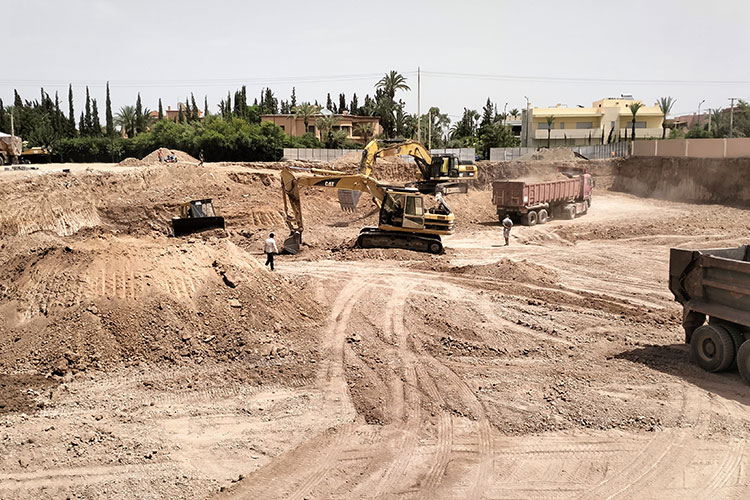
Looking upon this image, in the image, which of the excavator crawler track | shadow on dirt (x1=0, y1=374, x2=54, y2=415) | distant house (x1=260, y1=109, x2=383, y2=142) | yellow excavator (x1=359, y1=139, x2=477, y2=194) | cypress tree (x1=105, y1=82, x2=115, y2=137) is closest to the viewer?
shadow on dirt (x1=0, y1=374, x2=54, y2=415)

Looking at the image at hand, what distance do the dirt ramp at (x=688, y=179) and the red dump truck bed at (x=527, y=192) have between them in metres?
11.9

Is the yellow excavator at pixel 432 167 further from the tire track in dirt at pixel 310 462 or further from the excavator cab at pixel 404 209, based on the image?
the tire track in dirt at pixel 310 462

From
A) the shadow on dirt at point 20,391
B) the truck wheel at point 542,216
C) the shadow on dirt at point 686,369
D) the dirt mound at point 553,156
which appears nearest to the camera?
the shadow on dirt at point 20,391

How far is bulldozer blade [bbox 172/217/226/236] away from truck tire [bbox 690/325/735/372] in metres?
18.9

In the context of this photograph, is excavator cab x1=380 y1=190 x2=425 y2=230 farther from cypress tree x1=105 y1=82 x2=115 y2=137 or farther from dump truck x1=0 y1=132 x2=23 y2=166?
cypress tree x1=105 y1=82 x2=115 y2=137

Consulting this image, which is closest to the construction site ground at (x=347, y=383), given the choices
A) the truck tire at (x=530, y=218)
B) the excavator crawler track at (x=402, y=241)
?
the excavator crawler track at (x=402, y=241)

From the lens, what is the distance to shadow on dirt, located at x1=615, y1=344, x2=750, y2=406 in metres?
10.7

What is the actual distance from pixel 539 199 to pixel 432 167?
571 centimetres

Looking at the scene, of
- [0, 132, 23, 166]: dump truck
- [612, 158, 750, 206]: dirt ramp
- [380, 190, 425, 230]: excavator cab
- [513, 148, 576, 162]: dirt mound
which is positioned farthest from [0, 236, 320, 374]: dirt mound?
[0, 132, 23, 166]: dump truck

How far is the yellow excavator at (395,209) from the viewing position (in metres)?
22.8

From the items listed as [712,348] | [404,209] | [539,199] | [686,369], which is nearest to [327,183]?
[404,209]

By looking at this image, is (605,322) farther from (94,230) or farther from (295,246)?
(94,230)

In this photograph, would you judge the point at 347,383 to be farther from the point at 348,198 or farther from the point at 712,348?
the point at 348,198

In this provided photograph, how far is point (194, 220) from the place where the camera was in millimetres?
25797
